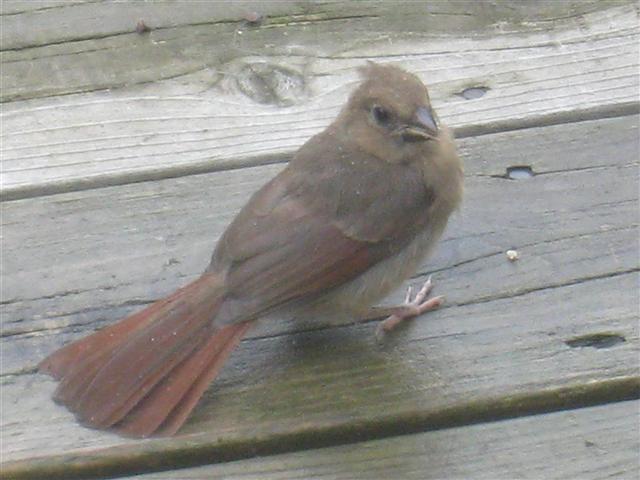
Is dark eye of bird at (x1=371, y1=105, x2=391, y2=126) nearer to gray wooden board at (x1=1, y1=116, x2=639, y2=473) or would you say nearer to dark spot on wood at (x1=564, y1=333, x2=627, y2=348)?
gray wooden board at (x1=1, y1=116, x2=639, y2=473)

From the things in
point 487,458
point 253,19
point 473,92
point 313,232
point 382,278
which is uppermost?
point 253,19

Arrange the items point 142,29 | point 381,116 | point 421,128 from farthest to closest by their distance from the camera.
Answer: point 142,29 → point 381,116 → point 421,128

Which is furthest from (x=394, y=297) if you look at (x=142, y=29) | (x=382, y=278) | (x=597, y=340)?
(x=142, y=29)

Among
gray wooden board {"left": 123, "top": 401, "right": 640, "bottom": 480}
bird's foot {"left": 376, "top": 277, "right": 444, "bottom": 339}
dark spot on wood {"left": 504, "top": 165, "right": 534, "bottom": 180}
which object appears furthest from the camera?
dark spot on wood {"left": 504, "top": 165, "right": 534, "bottom": 180}

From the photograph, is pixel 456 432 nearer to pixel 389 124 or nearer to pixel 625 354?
pixel 625 354

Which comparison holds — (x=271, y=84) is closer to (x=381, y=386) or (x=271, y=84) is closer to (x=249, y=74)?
(x=249, y=74)

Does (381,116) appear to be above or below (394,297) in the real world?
above

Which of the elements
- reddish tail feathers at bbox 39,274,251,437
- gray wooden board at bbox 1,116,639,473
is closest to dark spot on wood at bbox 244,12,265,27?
gray wooden board at bbox 1,116,639,473
